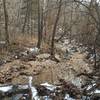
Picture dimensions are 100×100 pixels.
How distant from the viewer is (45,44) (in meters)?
33.4

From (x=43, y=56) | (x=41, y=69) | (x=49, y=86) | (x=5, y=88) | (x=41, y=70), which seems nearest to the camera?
(x=5, y=88)

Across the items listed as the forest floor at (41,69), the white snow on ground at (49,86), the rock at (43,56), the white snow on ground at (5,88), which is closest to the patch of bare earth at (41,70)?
the forest floor at (41,69)

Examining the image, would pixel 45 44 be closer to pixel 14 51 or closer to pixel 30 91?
pixel 14 51

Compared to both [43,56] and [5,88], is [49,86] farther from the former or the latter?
[43,56]

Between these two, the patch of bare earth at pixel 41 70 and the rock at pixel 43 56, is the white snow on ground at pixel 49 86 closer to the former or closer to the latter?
the patch of bare earth at pixel 41 70

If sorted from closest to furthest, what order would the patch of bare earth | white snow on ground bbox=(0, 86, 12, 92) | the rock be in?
white snow on ground bbox=(0, 86, 12, 92) → the patch of bare earth → the rock

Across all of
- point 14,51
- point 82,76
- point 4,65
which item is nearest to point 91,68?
point 82,76

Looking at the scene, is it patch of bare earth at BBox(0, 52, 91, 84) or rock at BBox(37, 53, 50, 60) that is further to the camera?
rock at BBox(37, 53, 50, 60)

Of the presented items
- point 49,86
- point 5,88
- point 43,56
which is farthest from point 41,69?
point 5,88

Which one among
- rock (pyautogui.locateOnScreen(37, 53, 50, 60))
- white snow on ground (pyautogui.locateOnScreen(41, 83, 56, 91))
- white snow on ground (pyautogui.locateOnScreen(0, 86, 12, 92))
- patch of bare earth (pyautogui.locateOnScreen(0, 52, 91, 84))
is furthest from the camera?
rock (pyautogui.locateOnScreen(37, 53, 50, 60))

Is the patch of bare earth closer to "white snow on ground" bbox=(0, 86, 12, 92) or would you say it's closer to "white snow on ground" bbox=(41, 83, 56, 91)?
"white snow on ground" bbox=(41, 83, 56, 91)

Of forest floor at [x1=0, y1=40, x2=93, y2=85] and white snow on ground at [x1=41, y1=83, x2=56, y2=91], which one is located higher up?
white snow on ground at [x1=41, y1=83, x2=56, y2=91]

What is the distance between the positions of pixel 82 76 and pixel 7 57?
7.88 metres

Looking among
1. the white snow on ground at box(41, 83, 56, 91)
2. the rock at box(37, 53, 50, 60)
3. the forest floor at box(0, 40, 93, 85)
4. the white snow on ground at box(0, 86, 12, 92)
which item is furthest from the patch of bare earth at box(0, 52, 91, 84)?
the white snow on ground at box(0, 86, 12, 92)
